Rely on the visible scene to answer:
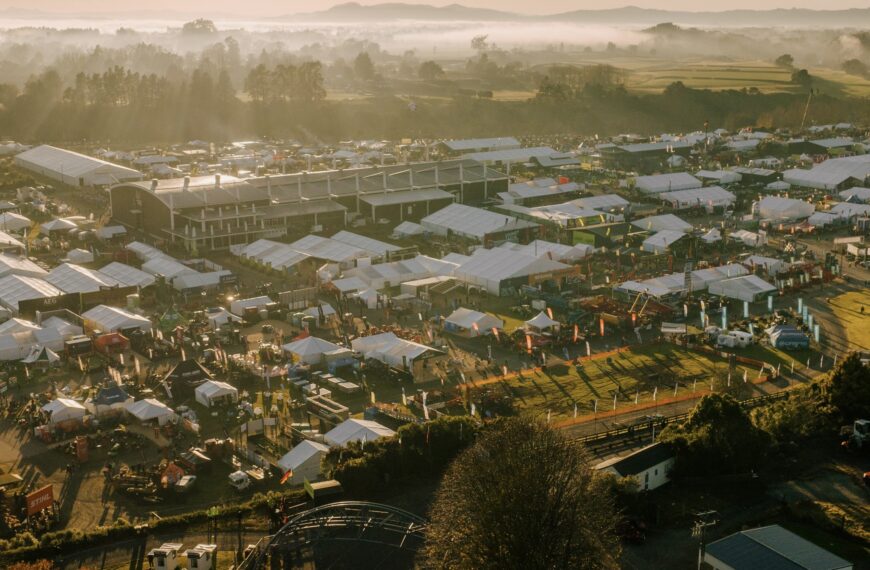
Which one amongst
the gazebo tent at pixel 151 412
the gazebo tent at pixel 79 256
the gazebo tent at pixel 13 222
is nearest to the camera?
the gazebo tent at pixel 151 412

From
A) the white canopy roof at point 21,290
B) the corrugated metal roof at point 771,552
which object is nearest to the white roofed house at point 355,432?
the corrugated metal roof at point 771,552

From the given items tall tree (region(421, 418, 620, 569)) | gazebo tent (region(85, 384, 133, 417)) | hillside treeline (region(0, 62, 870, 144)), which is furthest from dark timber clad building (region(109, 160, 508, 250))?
hillside treeline (region(0, 62, 870, 144))

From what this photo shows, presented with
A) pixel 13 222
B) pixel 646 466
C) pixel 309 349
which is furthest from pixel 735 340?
pixel 13 222

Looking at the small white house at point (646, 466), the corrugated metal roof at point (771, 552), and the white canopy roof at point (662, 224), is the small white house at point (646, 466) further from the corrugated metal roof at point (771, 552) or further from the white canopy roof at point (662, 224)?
the white canopy roof at point (662, 224)

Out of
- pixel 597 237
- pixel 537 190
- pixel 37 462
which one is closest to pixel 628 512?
pixel 37 462

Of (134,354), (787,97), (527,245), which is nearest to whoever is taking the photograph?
(134,354)

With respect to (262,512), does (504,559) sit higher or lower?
higher

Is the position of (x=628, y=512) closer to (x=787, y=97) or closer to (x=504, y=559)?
(x=504, y=559)
